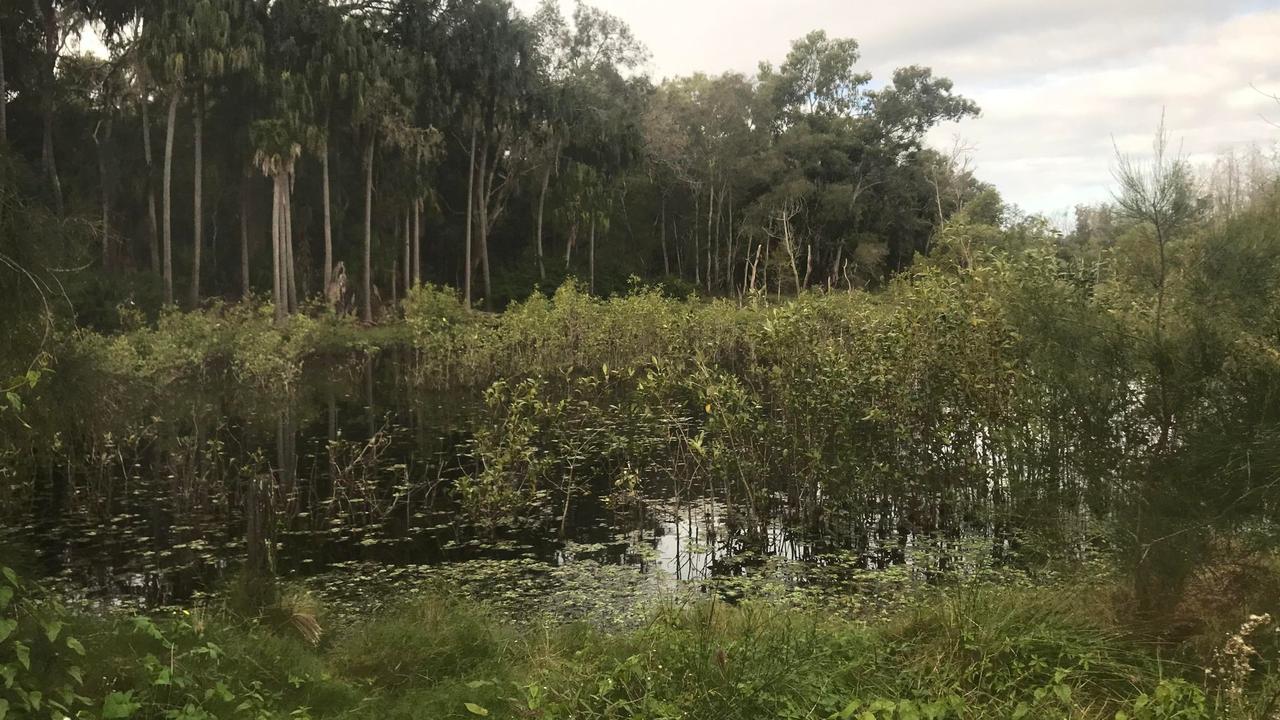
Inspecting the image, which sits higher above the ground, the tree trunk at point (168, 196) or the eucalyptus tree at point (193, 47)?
the eucalyptus tree at point (193, 47)

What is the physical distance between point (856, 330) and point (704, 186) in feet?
110

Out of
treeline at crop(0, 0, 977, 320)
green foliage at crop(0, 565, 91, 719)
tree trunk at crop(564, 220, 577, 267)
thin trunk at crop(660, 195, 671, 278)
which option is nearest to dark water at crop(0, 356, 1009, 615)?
green foliage at crop(0, 565, 91, 719)

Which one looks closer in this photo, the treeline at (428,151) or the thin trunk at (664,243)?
the treeline at (428,151)

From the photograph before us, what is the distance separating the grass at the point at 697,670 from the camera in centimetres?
364

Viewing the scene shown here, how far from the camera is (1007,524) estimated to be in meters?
7.21

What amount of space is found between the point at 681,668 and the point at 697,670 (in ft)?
0.49

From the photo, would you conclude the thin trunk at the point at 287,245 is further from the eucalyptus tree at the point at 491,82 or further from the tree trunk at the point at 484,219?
the tree trunk at the point at 484,219

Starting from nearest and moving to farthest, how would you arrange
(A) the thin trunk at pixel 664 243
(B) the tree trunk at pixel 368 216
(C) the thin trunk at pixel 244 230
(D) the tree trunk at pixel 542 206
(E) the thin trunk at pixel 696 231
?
1. (C) the thin trunk at pixel 244 230
2. (B) the tree trunk at pixel 368 216
3. (D) the tree trunk at pixel 542 206
4. (E) the thin trunk at pixel 696 231
5. (A) the thin trunk at pixel 664 243

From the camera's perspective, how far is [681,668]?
156 inches

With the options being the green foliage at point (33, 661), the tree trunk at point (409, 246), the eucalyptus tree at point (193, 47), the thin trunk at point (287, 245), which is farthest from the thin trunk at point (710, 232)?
the green foliage at point (33, 661)

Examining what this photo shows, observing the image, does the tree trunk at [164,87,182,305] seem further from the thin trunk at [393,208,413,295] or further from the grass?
the grass

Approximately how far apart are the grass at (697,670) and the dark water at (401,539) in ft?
4.56

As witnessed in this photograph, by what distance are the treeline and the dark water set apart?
6869 millimetres

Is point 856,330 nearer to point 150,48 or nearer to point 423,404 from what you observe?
point 423,404
